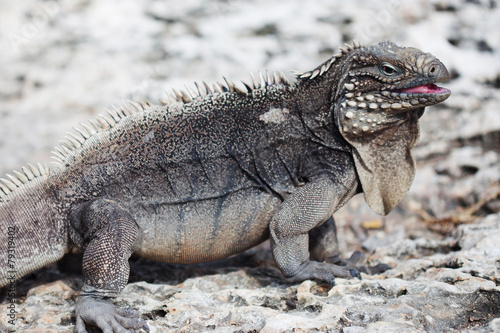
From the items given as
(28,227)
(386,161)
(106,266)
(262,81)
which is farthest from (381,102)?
(28,227)

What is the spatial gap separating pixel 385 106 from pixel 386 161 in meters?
0.65

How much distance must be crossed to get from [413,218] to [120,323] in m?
4.94

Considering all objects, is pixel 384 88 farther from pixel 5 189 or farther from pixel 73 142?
pixel 5 189

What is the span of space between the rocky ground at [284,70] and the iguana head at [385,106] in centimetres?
98

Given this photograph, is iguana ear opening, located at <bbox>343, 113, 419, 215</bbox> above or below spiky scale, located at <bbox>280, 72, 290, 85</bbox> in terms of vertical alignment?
below

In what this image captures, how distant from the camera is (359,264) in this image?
5266mm

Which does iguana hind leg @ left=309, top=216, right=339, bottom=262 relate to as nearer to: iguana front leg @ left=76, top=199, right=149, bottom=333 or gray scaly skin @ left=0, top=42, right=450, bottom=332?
gray scaly skin @ left=0, top=42, right=450, bottom=332

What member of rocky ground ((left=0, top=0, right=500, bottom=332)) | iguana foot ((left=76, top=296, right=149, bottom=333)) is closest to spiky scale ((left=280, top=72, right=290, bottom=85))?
rocky ground ((left=0, top=0, right=500, bottom=332))

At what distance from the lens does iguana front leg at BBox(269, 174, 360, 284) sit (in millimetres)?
4492

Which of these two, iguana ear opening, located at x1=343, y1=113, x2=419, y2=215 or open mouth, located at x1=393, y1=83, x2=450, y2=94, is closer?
open mouth, located at x1=393, y1=83, x2=450, y2=94

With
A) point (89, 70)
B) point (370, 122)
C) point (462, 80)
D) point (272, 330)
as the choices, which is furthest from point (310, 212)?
point (89, 70)

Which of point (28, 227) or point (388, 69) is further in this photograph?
point (28, 227)

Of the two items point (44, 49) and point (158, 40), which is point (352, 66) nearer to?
point (158, 40)

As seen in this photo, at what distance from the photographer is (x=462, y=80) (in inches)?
348
